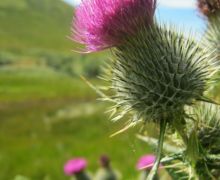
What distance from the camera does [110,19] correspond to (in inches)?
149

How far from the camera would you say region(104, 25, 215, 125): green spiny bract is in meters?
3.82

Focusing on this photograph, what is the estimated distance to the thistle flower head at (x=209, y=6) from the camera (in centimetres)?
470

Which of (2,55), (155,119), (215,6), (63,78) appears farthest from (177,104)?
(2,55)

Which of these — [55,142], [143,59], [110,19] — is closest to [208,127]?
[143,59]

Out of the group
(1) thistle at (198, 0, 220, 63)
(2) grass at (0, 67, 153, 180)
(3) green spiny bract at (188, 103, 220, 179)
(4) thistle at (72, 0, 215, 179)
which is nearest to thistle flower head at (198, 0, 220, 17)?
(1) thistle at (198, 0, 220, 63)

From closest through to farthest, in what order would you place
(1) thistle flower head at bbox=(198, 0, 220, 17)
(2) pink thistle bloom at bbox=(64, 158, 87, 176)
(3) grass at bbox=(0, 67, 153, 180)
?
1. (1) thistle flower head at bbox=(198, 0, 220, 17)
2. (2) pink thistle bloom at bbox=(64, 158, 87, 176)
3. (3) grass at bbox=(0, 67, 153, 180)

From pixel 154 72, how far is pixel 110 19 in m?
0.50

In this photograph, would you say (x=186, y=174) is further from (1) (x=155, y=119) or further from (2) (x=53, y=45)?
(2) (x=53, y=45)

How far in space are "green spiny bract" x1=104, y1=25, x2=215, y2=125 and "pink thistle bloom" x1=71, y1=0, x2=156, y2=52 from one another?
0.31 feet

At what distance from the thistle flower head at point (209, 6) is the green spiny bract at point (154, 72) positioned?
2.60 feet

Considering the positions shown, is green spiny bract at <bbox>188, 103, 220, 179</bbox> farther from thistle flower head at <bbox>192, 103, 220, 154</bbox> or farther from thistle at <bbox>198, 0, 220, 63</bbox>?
thistle at <bbox>198, 0, 220, 63</bbox>

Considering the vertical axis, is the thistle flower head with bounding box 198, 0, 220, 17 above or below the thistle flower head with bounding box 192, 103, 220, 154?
above

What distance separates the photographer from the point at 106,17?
3777 mm

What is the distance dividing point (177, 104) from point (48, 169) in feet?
75.1
